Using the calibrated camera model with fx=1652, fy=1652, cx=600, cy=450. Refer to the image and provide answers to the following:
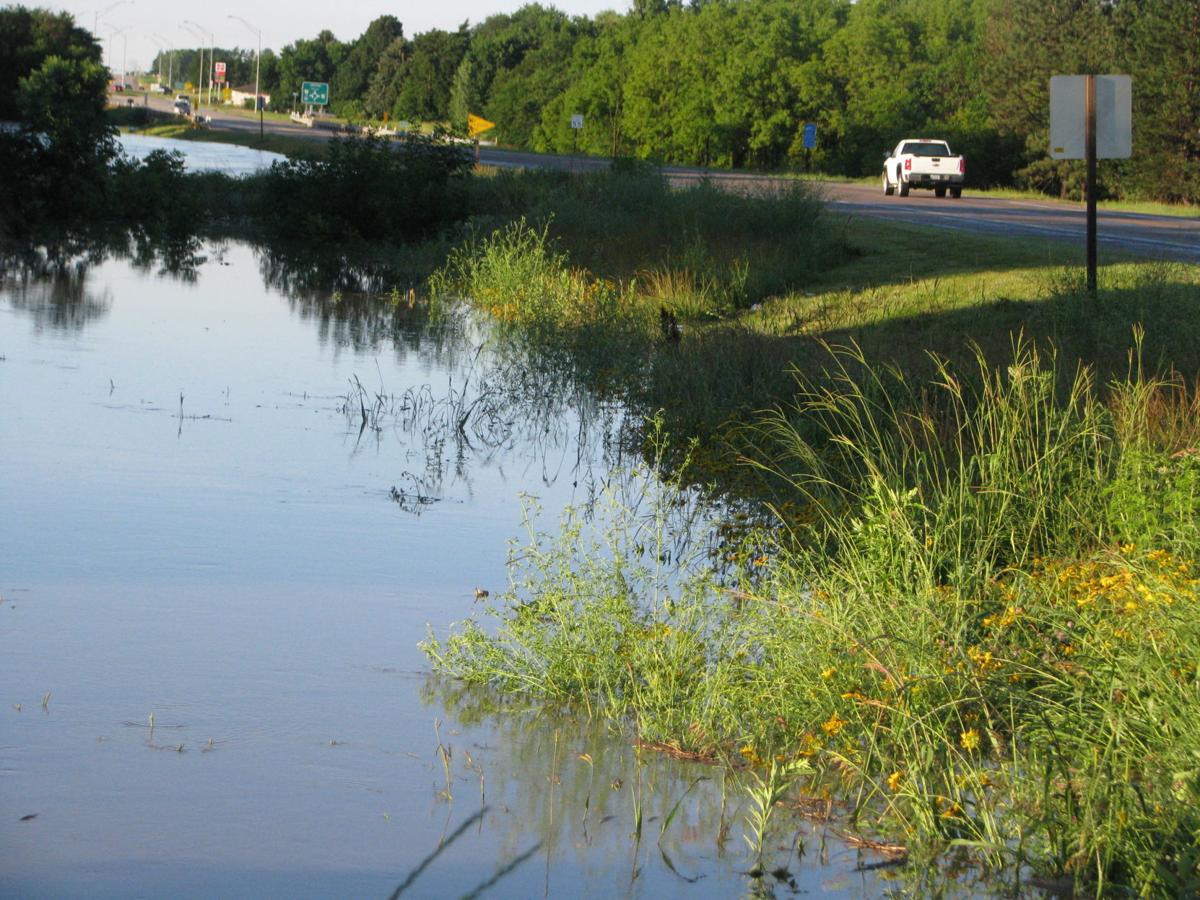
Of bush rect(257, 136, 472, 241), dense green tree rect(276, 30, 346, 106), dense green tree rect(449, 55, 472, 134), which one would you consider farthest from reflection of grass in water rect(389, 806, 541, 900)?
dense green tree rect(276, 30, 346, 106)

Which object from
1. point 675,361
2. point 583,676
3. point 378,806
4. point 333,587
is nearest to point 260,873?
point 378,806

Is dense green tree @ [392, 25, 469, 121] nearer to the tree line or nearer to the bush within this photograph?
the tree line

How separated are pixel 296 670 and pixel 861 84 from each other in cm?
6644

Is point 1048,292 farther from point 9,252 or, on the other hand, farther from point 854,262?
point 9,252

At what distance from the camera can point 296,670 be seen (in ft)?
24.3

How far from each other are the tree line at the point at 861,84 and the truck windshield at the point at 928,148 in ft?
25.1

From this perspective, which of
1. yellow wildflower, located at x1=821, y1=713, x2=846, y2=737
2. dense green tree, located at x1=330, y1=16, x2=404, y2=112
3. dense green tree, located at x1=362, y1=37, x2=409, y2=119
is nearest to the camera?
yellow wildflower, located at x1=821, y1=713, x2=846, y2=737

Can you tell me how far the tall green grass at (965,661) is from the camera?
5.20 metres

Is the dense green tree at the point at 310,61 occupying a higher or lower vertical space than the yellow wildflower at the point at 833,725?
higher

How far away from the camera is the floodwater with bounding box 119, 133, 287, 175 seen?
179 ft

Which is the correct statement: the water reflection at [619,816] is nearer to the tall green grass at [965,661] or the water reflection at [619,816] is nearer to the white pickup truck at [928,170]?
the tall green grass at [965,661]

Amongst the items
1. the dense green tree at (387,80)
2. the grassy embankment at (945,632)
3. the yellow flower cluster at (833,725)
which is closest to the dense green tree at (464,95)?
the dense green tree at (387,80)

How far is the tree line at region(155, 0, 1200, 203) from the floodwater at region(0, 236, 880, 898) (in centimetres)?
3557

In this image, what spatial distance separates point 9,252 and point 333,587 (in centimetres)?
2425
